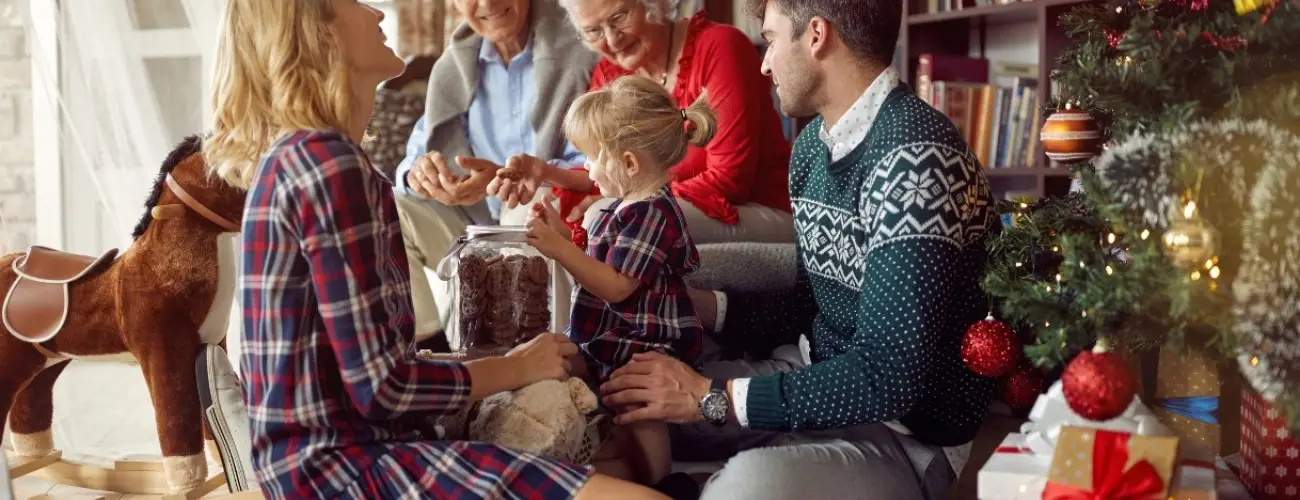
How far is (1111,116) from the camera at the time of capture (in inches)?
64.8

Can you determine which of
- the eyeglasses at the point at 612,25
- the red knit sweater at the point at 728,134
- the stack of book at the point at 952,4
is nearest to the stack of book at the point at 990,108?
the stack of book at the point at 952,4

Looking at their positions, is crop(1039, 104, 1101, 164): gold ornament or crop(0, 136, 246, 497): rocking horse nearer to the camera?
crop(1039, 104, 1101, 164): gold ornament

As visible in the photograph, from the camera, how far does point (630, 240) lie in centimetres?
173

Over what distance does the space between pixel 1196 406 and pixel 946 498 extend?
0.40m

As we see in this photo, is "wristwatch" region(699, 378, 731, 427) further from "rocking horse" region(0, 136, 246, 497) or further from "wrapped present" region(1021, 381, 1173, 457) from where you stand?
"rocking horse" region(0, 136, 246, 497)

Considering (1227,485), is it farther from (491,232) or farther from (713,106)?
(713,106)

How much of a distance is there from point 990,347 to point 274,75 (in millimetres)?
978

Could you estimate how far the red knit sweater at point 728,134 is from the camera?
7.89 feet

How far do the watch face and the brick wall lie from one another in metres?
1.81

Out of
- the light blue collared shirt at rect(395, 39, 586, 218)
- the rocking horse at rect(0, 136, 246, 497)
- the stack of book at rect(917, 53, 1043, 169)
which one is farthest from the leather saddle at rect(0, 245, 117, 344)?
the stack of book at rect(917, 53, 1043, 169)

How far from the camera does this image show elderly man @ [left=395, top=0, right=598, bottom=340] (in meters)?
2.76

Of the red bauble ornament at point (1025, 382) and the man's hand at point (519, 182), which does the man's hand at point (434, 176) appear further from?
the red bauble ornament at point (1025, 382)

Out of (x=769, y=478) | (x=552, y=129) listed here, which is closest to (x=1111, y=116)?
(x=769, y=478)

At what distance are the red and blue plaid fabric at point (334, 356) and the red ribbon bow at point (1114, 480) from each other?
0.55 meters
